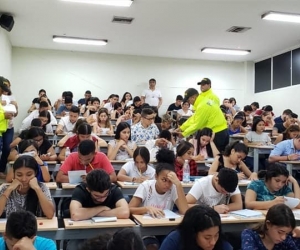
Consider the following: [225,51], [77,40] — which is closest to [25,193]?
[77,40]

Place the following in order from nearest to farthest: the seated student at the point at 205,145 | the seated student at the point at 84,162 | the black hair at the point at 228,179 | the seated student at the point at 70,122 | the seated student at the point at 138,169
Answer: the black hair at the point at 228,179, the seated student at the point at 84,162, the seated student at the point at 138,169, the seated student at the point at 205,145, the seated student at the point at 70,122

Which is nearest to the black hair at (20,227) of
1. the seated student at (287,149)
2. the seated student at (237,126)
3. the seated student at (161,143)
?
the seated student at (161,143)

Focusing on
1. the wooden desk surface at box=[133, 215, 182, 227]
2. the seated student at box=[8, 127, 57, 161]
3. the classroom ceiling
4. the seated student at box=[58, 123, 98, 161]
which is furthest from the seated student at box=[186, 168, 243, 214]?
the classroom ceiling

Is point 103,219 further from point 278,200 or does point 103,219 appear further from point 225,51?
point 225,51

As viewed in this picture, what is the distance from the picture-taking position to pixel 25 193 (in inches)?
115

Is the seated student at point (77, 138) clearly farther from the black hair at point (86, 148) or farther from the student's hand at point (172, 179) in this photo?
the student's hand at point (172, 179)

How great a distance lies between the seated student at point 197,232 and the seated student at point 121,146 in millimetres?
2999

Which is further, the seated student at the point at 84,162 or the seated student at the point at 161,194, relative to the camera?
the seated student at the point at 84,162

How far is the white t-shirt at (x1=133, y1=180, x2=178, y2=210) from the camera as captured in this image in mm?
3252

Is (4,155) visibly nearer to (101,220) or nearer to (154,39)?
(101,220)

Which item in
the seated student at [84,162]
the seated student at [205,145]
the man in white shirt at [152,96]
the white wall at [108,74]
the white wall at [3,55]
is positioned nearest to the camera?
the seated student at [84,162]

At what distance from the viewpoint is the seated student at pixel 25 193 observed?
2840 millimetres

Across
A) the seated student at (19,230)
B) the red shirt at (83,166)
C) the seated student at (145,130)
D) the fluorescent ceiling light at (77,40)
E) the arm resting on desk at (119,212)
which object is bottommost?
the arm resting on desk at (119,212)

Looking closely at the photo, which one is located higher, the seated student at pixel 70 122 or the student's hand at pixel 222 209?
the seated student at pixel 70 122
